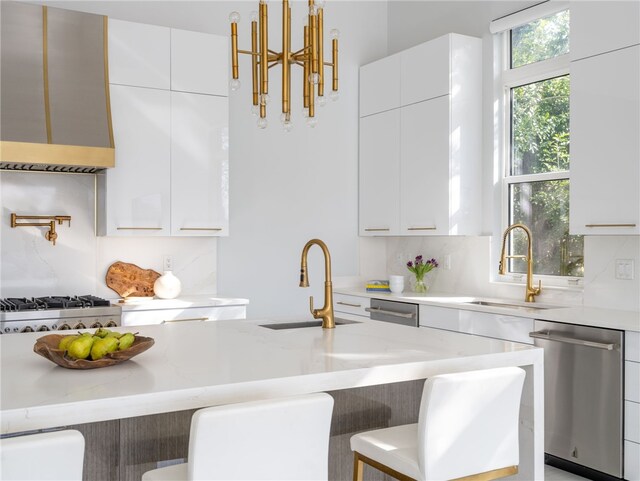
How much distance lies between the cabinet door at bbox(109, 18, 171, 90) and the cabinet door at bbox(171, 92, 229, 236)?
18cm

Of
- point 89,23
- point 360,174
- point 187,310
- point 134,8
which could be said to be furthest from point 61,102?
point 360,174

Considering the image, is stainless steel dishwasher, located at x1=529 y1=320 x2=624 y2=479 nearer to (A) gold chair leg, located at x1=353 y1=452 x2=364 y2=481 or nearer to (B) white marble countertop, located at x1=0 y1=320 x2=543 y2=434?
(B) white marble countertop, located at x1=0 y1=320 x2=543 y2=434

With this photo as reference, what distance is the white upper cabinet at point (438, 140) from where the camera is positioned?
4.57 meters

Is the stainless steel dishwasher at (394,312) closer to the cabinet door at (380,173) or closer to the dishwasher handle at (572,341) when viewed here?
the cabinet door at (380,173)

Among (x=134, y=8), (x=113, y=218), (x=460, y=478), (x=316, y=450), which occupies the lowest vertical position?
(x=460, y=478)

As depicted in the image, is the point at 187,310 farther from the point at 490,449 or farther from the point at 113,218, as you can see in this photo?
the point at 490,449

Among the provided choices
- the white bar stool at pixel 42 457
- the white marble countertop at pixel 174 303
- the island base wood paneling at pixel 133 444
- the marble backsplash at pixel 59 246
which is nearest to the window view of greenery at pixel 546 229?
the white marble countertop at pixel 174 303

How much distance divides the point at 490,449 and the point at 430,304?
2.29 m

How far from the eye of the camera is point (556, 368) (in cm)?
345

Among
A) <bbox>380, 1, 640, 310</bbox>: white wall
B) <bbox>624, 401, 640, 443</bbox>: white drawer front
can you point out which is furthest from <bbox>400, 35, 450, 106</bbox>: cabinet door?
<bbox>624, 401, 640, 443</bbox>: white drawer front

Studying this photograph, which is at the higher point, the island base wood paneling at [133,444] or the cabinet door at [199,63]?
the cabinet door at [199,63]

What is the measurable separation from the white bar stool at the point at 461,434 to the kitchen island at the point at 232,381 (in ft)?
0.73

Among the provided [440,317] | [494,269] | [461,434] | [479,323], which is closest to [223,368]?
[461,434]

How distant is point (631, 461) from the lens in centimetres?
311
